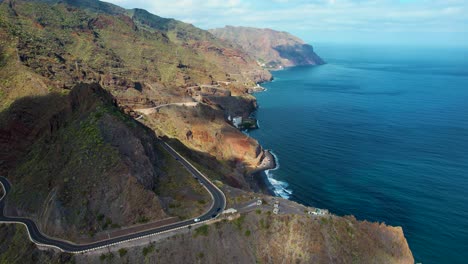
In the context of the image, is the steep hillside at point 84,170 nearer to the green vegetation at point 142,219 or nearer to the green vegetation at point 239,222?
the green vegetation at point 142,219

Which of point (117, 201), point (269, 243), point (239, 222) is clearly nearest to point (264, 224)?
point (269, 243)

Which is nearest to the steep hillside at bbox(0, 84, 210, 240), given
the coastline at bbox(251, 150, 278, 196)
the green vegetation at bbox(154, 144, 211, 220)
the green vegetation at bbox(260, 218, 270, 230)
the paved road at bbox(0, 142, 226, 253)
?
the green vegetation at bbox(154, 144, 211, 220)

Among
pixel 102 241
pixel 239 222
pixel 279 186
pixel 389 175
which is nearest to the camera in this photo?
pixel 102 241

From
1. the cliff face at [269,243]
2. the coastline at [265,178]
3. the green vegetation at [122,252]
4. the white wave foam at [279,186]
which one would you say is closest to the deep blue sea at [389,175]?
the white wave foam at [279,186]

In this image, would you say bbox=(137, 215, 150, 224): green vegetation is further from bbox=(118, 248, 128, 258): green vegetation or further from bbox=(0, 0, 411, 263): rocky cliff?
bbox=(118, 248, 128, 258): green vegetation

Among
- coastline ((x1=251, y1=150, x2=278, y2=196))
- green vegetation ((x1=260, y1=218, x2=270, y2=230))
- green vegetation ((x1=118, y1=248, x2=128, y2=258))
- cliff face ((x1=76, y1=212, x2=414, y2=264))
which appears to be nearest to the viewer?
green vegetation ((x1=118, y1=248, x2=128, y2=258))

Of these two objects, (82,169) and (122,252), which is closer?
(122,252)

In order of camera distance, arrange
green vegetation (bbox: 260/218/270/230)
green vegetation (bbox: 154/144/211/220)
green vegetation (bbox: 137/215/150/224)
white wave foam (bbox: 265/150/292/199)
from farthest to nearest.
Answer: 1. white wave foam (bbox: 265/150/292/199)
2. green vegetation (bbox: 154/144/211/220)
3. green vegetation (bbox: 260/218/270/230)
4. green vegetation (bbox: 137/215/150/224)

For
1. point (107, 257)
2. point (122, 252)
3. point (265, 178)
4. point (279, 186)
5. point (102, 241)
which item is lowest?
point (265, 178)

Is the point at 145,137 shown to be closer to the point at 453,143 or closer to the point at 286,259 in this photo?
the point at 286,259

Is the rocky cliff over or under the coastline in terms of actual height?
over

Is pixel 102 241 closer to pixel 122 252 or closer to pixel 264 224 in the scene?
pixel 122 252

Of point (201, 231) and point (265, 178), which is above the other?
point (201, 231)
